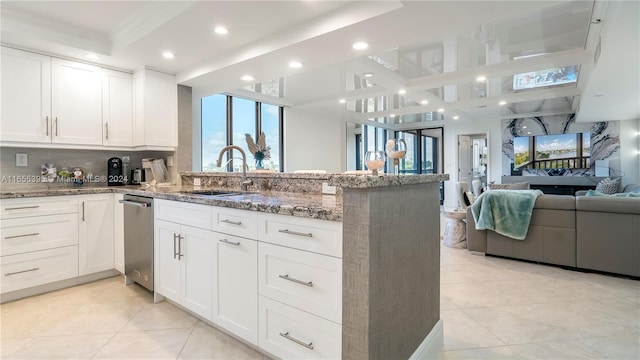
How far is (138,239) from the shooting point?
8.65ft

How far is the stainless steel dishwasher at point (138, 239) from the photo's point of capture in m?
2.48

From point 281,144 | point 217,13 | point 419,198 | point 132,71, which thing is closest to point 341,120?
point 281,144

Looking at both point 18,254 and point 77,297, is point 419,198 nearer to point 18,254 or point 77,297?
point 77,297

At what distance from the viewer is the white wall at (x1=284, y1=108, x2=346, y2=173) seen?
6.13 m

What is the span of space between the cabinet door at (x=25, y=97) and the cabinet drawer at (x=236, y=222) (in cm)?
237

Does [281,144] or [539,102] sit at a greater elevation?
[539,102]

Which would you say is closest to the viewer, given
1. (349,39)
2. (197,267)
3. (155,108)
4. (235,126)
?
(197,267)

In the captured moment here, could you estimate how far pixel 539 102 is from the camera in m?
6.12

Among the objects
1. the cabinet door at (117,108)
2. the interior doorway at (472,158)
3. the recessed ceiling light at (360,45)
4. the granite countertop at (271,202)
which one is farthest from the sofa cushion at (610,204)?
the interior doorway at (472,158)

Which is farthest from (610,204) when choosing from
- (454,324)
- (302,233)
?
(302,233)

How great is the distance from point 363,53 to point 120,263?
3090 millimetres

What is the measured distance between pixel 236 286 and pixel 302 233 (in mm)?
646

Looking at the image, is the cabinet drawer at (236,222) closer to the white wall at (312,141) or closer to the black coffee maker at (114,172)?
the black coffee maker at (114,172)

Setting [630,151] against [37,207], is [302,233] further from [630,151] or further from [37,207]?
[630,151]
